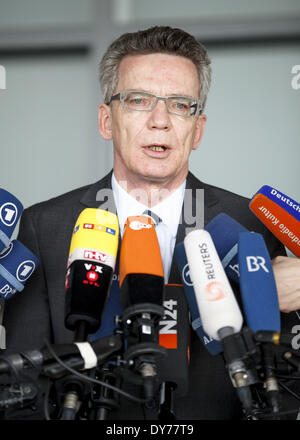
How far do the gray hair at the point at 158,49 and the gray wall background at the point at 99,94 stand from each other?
810mm

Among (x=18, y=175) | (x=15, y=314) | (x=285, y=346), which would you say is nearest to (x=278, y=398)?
(x=285, y=346)

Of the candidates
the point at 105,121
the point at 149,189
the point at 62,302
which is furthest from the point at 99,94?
the point at 62,302

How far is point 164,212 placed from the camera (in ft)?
5.73

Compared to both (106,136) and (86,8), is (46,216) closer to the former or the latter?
(106,136)

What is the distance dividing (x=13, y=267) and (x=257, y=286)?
2.01 ft

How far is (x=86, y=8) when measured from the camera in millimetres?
2775

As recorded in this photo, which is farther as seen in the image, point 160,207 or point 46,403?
point 160,207

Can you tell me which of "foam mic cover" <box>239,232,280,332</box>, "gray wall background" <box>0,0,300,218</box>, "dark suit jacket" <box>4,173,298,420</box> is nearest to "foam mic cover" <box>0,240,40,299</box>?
"dark suit jacket" <box>4,173,298,420</box>

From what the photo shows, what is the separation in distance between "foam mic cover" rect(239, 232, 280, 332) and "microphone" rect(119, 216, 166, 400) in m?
0.15

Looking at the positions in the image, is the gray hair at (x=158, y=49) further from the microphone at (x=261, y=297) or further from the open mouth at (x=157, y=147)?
the microphone at (x=261, y=297)

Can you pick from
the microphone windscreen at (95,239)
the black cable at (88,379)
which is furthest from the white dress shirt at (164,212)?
the black cable at (88,379)

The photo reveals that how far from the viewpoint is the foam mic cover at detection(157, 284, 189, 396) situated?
46.9 inches

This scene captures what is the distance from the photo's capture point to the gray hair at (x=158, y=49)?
1.76 metres

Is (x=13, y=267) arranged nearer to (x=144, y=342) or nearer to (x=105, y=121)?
(x=144, y=342)
